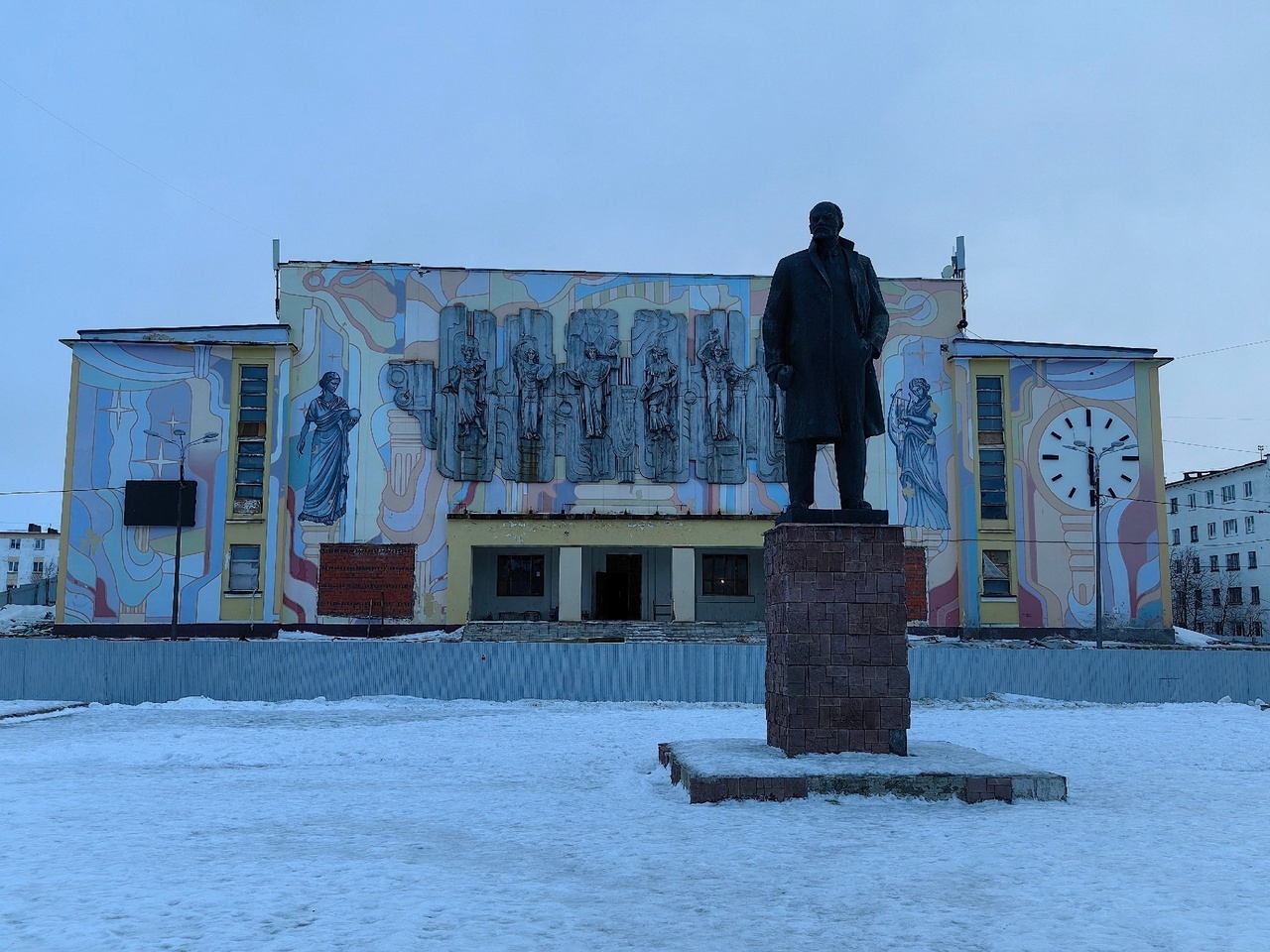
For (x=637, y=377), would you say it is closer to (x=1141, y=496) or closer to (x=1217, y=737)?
(x=1141, y=496)

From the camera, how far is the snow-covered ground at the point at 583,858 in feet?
13.9

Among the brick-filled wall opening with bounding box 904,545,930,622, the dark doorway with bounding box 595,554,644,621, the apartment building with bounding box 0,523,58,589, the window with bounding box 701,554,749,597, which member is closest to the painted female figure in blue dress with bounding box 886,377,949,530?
the brick-filled wall opening with bounding box 904,545,930,622

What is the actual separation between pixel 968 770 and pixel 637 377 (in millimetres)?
25994

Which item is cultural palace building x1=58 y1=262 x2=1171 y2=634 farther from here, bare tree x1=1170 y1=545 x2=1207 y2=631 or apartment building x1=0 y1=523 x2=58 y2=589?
apartment building x1=0 y1=523 x2=58 y2=589

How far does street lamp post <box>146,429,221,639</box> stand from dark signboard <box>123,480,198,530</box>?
0.56 ft

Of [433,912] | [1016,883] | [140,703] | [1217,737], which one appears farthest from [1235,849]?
[140,703]

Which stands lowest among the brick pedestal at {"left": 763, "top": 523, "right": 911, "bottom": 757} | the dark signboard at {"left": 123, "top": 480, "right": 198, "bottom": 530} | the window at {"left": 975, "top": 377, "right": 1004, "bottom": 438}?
the brick pedestal at {"left": 763, "top": 523, "right": 911, "bottom": 757}

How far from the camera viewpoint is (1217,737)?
11.7 metres

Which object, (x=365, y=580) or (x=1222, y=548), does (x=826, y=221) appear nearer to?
(x=365, y=580)

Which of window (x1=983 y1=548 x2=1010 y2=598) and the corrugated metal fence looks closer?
the corrugated metal fence

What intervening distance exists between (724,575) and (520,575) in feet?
23.7

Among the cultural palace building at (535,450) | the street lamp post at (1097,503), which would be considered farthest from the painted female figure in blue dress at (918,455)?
the street lamp post at (1097,503)

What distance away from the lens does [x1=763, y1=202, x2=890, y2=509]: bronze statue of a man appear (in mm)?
8977

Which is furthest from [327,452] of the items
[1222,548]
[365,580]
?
[1222,548]
